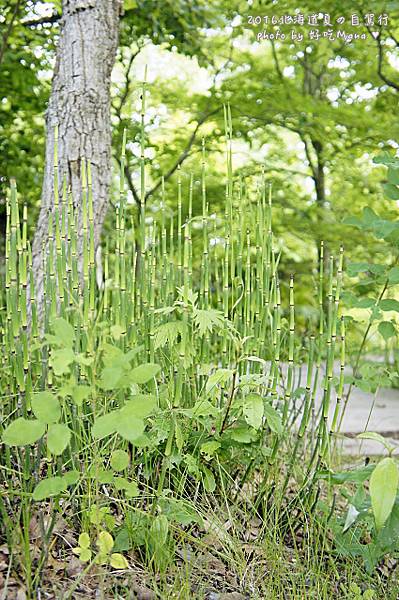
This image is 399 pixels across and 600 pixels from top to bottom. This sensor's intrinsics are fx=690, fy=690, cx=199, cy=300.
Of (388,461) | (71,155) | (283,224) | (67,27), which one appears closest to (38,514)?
(388,461)

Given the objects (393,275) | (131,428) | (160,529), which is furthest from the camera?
(393,275)

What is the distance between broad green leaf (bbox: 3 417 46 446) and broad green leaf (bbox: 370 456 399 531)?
47 cm

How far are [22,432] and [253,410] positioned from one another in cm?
42

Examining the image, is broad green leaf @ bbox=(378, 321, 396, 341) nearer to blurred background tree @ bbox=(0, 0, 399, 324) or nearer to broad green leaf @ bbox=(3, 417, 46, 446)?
broad green leaf @ bbox=(3, 417, 46, 446)

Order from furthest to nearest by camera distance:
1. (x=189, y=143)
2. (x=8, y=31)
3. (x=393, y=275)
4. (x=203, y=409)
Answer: (x=189, y=143) < (x=8, y=31) < (x=393, y=275) < (x=203, y=409)

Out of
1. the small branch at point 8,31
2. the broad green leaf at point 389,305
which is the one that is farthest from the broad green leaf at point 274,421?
the small branch at point 8,31

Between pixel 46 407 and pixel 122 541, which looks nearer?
pixel 46 407

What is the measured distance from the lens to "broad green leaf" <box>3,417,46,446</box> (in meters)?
0.91

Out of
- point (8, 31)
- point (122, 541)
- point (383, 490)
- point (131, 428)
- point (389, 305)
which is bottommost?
point (122, 541)

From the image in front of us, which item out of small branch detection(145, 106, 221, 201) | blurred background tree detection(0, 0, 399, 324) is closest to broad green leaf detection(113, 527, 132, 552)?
blurred background tree detection(0, 0, 399, 324)

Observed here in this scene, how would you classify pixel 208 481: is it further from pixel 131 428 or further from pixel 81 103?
pixel 81 103

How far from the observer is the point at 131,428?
89 cm

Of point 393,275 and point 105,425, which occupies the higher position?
point 393,275

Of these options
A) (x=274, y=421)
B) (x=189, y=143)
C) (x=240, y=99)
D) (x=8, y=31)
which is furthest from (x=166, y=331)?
(x=189, y=143)
